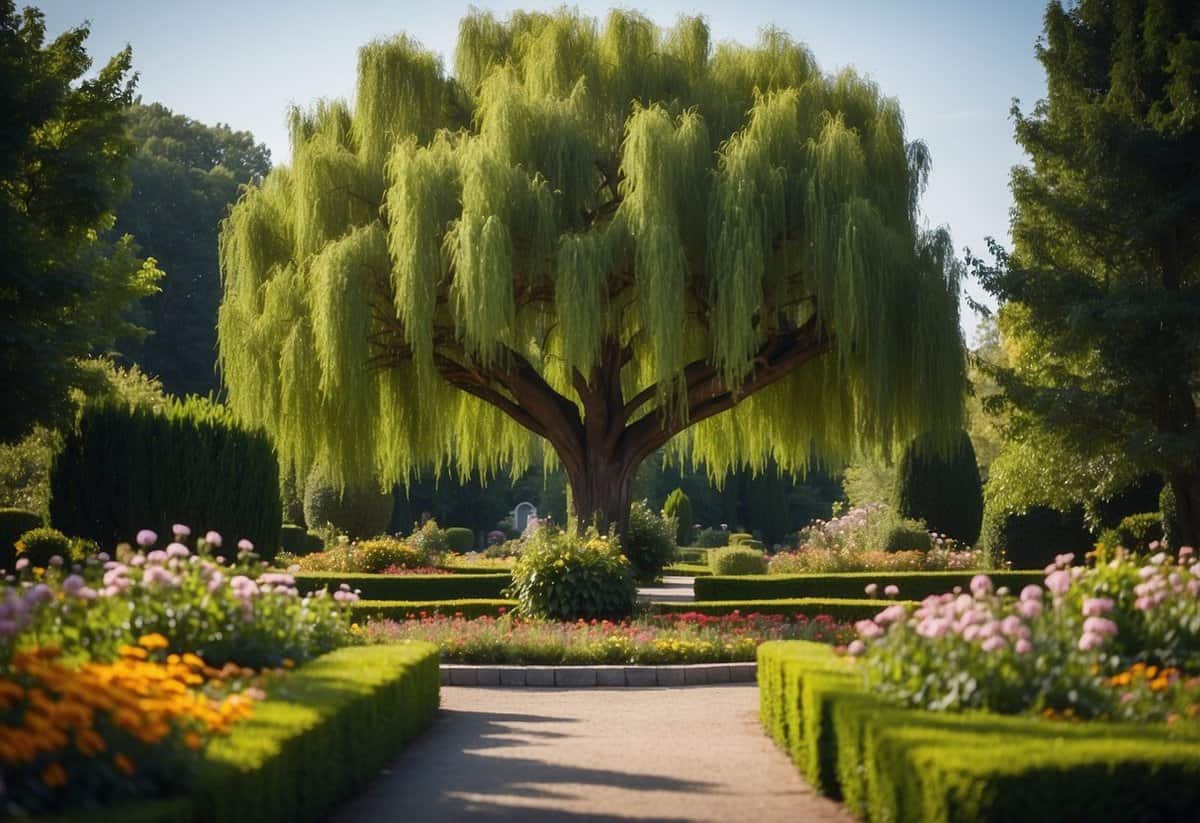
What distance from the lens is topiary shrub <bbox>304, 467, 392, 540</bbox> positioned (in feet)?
104

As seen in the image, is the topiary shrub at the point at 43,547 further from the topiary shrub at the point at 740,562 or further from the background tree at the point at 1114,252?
the background tree at the point at 1114,252

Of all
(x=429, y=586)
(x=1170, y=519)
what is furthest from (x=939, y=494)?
(x=429, y=586)

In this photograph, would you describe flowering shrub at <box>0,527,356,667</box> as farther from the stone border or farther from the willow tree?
the willow tree

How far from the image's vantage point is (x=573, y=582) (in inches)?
599

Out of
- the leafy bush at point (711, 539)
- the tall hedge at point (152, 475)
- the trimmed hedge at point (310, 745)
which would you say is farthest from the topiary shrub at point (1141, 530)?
the leafy bush at point (711, 539)

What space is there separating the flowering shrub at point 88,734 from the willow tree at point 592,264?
11438mm

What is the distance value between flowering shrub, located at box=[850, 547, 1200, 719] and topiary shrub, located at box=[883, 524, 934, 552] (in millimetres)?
18446

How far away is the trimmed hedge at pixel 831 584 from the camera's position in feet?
61.3

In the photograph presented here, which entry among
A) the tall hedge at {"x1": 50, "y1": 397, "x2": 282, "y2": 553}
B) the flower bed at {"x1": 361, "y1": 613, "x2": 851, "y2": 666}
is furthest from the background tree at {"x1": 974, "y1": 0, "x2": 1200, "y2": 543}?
the tall hedge at {"x1": 50, "y1": 397, "x2": 282, "y2": 553}

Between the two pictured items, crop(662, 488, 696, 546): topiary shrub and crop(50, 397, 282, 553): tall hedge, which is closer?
crop(50, 397, 282, 553): tall hedge

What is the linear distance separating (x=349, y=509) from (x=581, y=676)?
2003cm

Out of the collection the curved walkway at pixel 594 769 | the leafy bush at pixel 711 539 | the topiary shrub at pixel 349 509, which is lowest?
the curved walkway at pixel 594 769

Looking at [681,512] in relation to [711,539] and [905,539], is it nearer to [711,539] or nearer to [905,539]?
[711,539]

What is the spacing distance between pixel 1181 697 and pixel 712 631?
8.55 m
